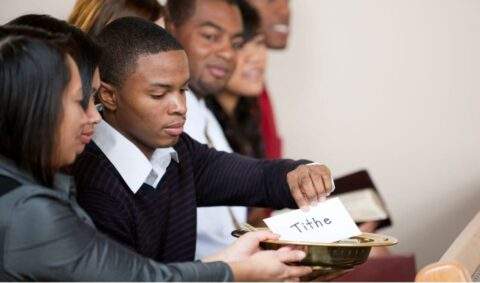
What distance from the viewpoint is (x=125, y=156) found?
1342mm

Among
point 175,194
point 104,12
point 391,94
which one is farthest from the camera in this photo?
point 391,94

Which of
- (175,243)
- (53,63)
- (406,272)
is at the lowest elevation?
(406,272)

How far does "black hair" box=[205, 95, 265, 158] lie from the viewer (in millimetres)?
2141

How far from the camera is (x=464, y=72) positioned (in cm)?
234

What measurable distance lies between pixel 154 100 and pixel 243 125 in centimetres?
86

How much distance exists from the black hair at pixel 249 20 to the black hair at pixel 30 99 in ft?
3.44

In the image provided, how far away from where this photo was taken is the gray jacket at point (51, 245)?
109cm

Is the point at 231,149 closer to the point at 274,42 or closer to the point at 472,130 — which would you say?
the point at 274,42

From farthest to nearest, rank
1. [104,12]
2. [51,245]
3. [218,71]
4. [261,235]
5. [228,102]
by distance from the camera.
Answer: [228,102], [218,71], [104,12], [261,235], [51,245]

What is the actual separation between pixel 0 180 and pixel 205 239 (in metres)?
0.79

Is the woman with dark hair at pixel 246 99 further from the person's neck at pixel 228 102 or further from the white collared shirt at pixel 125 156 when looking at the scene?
the white collared shirt at pixel 125 156

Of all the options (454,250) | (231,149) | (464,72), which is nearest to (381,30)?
(464,72)

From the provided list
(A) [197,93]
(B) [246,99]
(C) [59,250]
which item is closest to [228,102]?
(B) [246,99]

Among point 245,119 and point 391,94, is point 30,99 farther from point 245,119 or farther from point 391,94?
point 391,94
